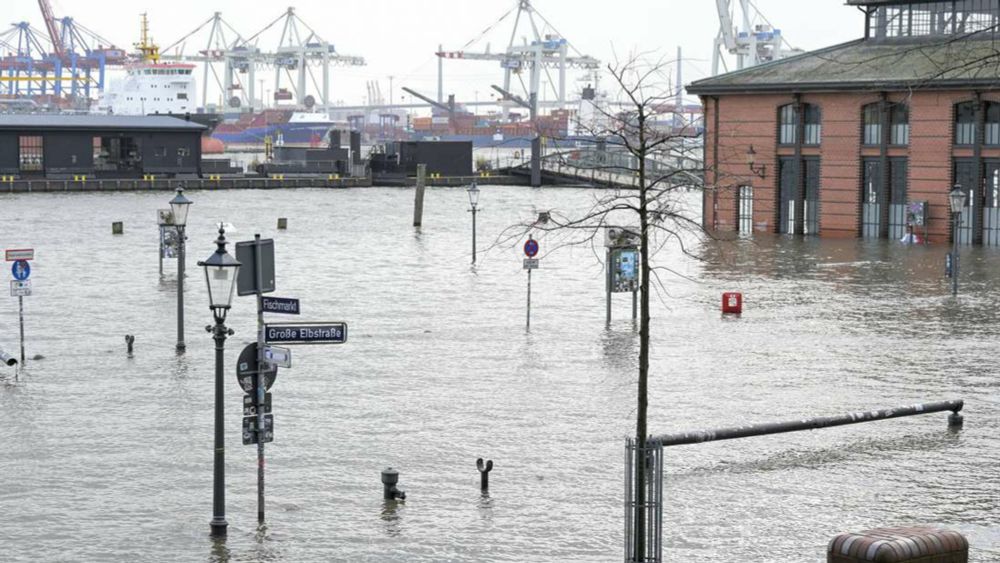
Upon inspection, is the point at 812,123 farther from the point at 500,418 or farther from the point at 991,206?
the point at 500,418

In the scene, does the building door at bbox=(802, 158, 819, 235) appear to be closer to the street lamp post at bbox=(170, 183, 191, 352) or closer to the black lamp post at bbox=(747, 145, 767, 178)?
the black lamp post at bbox=(747, 145, 767, 178)

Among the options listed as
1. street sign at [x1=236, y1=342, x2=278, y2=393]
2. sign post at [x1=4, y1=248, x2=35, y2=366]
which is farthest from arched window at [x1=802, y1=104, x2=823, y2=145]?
street sign at [x1=236, y1=342, x2=278, y2=393]

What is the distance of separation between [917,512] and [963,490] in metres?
1.46

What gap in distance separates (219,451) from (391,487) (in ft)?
8.46

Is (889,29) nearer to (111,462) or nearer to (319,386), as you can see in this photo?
(319,386)

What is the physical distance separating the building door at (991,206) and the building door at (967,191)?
452 millimetres

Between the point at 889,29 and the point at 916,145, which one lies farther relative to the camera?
the point at 889,29

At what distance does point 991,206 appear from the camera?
62.2 meters

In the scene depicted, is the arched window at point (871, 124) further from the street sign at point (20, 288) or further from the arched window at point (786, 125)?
the street sign at point (20, 288)

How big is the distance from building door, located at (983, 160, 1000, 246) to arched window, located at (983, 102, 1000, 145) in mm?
870

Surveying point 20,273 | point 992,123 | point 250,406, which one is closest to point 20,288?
point 20,273

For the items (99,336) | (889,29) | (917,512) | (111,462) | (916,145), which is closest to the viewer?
(917,512)

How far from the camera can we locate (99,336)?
3559 centimetres

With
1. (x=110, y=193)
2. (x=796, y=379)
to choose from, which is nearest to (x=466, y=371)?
(x=796, y=379)
